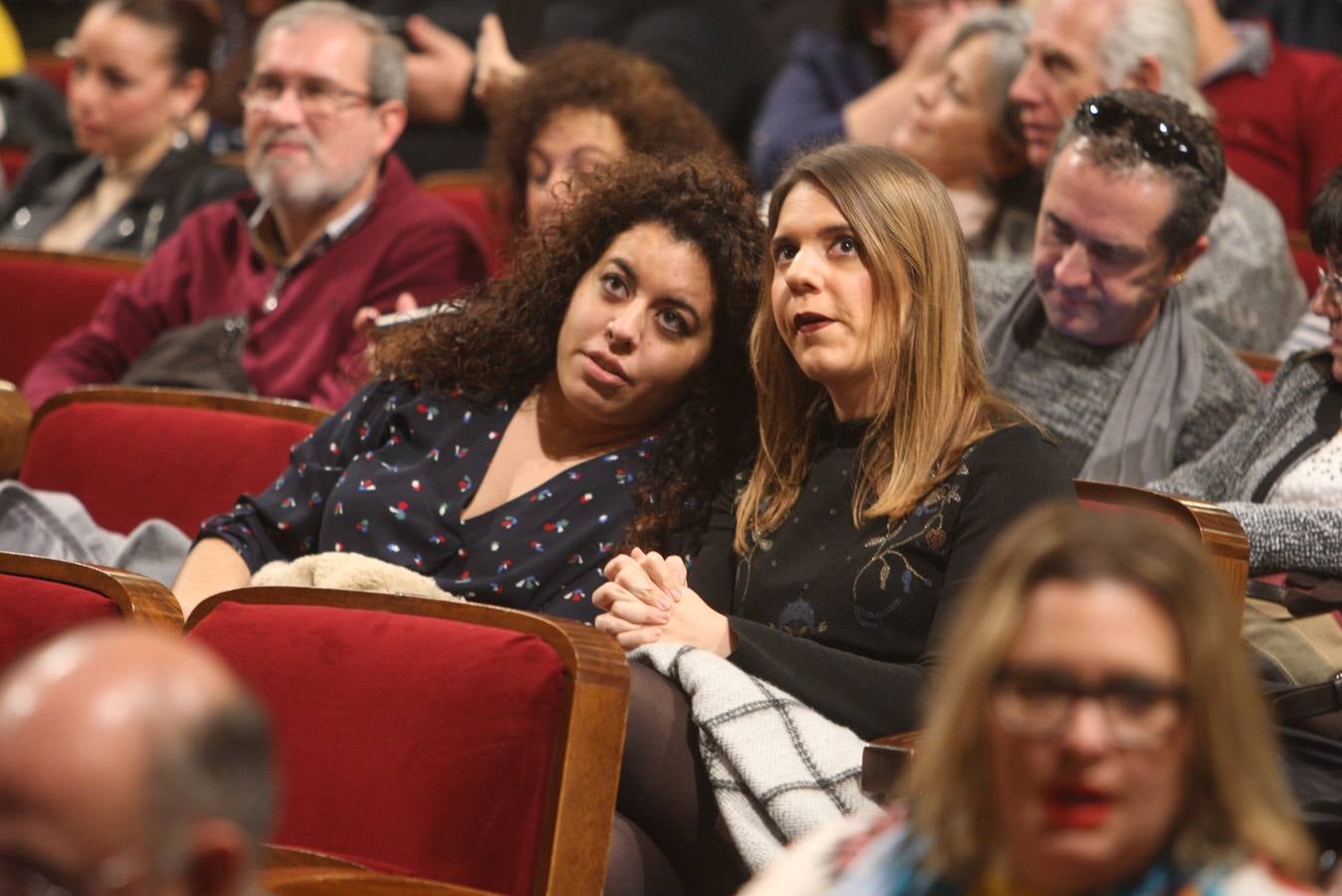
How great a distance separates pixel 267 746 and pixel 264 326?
2.24 m

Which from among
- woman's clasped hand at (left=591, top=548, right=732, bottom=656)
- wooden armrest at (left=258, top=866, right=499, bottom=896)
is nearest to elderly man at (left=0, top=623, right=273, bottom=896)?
wooden armrest at (left=258, top=866, right=499, bottom=896)

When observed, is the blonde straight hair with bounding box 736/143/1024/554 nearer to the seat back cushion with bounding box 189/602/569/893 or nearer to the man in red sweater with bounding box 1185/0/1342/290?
the seat back cushion with bounding box 189/602/569/893

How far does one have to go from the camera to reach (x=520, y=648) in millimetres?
1495

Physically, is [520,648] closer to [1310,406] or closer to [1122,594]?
[1122,594]

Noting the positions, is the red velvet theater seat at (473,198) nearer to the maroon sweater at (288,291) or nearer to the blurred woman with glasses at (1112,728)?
the maroon sweater at (288,291)

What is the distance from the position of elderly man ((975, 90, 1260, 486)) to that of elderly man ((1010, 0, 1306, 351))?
0.31m

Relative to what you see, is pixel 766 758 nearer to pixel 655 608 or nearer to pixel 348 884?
pixel 655 608

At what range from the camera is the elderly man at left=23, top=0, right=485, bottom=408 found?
9.45 feet

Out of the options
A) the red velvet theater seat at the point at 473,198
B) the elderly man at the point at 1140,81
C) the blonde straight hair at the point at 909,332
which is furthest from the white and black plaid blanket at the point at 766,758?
the red velvet theater seat at the point at 473,198

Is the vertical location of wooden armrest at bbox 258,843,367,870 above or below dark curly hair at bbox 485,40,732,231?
below

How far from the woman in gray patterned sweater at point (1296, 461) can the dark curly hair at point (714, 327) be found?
0.54 metres

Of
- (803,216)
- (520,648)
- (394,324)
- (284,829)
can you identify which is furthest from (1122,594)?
(394,324)

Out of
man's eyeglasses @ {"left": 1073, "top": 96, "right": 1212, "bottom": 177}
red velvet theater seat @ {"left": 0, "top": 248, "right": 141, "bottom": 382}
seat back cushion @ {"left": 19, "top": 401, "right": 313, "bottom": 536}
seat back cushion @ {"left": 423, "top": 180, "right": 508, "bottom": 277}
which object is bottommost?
red velvet theater seat @ {"left": 0, "top": 248, "right": 141, "bottom": 382}

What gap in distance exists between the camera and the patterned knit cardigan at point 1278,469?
6.19 ft
